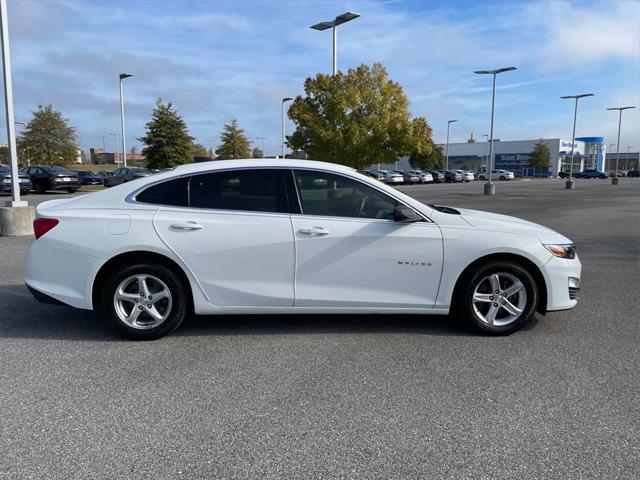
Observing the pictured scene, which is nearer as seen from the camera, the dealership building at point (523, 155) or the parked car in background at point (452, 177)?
the parked car in background at point (452, 177)

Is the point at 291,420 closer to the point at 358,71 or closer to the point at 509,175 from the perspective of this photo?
the point at 358,71

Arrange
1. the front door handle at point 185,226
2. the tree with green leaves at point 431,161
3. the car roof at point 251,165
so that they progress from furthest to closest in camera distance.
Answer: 1. the tree with green leaves at point 431,161
2. the car roof at point 251,165
3. the front door handle at point 185,226

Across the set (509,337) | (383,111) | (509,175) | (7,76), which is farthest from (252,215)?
(509,175)

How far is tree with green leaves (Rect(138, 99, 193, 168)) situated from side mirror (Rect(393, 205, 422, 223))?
36308 mm

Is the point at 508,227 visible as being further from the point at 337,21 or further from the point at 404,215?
the point at 337,21

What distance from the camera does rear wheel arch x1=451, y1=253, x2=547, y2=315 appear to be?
15.0ft

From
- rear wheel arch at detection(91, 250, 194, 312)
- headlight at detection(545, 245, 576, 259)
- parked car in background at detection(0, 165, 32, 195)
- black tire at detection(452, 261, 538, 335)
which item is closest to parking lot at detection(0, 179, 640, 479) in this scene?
black tire at detection(452, 261, 538, 335)

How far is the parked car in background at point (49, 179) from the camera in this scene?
2569cm

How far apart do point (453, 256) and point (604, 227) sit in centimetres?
1089

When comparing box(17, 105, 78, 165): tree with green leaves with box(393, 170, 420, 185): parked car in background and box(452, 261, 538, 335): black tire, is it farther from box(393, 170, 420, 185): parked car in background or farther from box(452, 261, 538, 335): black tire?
box(452, 261, 538, 335): black tire

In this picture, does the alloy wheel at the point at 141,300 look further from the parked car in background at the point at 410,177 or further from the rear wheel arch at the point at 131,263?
the parked car in background at the point at 410,177

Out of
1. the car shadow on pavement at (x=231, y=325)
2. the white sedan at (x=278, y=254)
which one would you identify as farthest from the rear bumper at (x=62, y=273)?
the car shadow on pavement at (x=231, y=325)

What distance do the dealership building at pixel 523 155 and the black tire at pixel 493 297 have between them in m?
88.9

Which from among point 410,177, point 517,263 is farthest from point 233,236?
point 410,177
